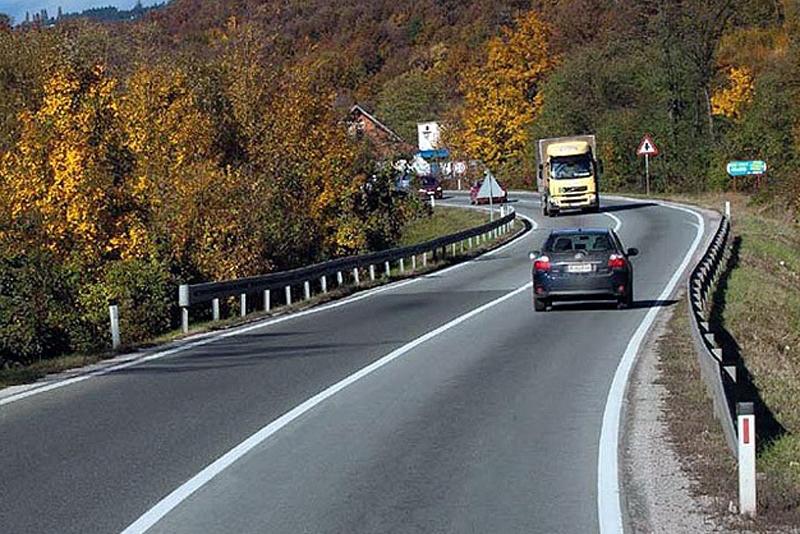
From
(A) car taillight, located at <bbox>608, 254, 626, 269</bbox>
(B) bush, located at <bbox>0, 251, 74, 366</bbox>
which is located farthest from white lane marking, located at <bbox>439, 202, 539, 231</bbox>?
(A) car taillight, located at <bbox>608, 254, 626, 269</bbox>

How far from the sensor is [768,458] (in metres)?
10.5

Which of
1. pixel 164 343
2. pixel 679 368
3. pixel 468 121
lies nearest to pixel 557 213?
pixel 468 121

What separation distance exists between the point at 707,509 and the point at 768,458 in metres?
1.92

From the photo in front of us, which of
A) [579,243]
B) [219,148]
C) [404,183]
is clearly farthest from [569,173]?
[579,243]

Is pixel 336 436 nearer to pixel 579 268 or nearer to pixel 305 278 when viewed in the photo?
pixel 579 268

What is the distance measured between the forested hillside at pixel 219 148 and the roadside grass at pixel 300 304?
303cm

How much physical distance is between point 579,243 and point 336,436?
13483 mm

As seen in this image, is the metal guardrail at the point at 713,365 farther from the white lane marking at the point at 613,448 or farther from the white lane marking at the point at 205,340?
the white lane marking at the point at 205,340

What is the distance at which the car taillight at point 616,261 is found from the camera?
78.0 ft

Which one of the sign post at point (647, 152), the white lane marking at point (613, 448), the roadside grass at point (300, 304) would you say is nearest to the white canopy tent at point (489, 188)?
the roadside grass at point (300, 304)

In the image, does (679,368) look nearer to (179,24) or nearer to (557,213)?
(557,213)

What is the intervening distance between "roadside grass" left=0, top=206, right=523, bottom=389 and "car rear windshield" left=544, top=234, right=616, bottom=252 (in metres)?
5.67

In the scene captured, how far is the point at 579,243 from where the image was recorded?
2455cm

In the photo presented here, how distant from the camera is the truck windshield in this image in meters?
55.9
